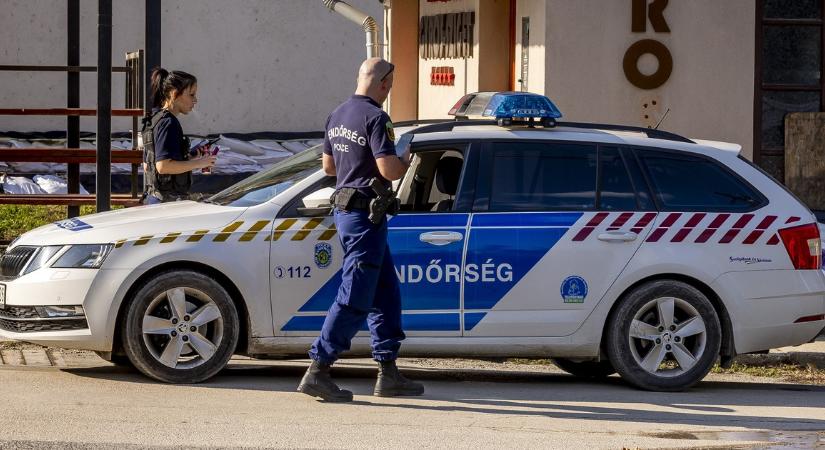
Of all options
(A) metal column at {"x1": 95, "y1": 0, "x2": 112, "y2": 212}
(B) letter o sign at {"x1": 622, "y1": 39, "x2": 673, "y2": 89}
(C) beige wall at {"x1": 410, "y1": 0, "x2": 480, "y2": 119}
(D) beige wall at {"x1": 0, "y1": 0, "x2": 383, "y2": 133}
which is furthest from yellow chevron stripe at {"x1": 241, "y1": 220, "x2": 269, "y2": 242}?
(D) beige wall at {"x1": 0, "y1": 0, "x2": 383, "y2": 133}

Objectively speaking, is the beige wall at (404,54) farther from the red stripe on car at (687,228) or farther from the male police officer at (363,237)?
the male police officer at (363,237)

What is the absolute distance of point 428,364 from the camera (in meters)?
9.27

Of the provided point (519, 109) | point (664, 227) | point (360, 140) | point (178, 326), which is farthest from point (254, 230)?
point (664, 227)

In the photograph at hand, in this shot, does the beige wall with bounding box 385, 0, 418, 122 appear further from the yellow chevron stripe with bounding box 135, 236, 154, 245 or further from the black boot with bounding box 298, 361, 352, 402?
the black boot with bounding box 298, 361, 352, 402

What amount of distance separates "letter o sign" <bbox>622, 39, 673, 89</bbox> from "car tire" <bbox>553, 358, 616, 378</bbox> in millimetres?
4299

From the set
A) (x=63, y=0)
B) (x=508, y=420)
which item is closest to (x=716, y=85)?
(x=508, y=420)

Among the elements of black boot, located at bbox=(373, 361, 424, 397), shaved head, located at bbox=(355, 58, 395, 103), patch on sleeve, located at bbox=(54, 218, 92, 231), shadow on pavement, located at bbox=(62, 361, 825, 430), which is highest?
shaved head, located at bbox=(355, 58, 395, 103)

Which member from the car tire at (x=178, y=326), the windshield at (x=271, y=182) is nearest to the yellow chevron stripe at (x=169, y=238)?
the car tire at (x=178, y=326)

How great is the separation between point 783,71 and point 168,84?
20.4 feet

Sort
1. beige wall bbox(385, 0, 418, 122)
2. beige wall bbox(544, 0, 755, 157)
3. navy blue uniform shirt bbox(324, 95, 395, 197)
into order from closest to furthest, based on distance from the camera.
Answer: navy blue uniform shirt bbox(324, 95, 395, 197) < beige wall bbox(544, 0, 755, 157) < beige wall bbox(385, 0, 418, 122)

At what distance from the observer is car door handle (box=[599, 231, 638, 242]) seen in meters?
8.15

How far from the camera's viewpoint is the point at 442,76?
16.4 m

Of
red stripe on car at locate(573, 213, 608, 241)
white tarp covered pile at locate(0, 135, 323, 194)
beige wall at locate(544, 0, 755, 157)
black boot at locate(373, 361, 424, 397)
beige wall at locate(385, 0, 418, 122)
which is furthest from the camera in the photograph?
white tarp covered pile at locate(0, 135, 323, 194)

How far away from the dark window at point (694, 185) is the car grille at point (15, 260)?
11.4 ft
